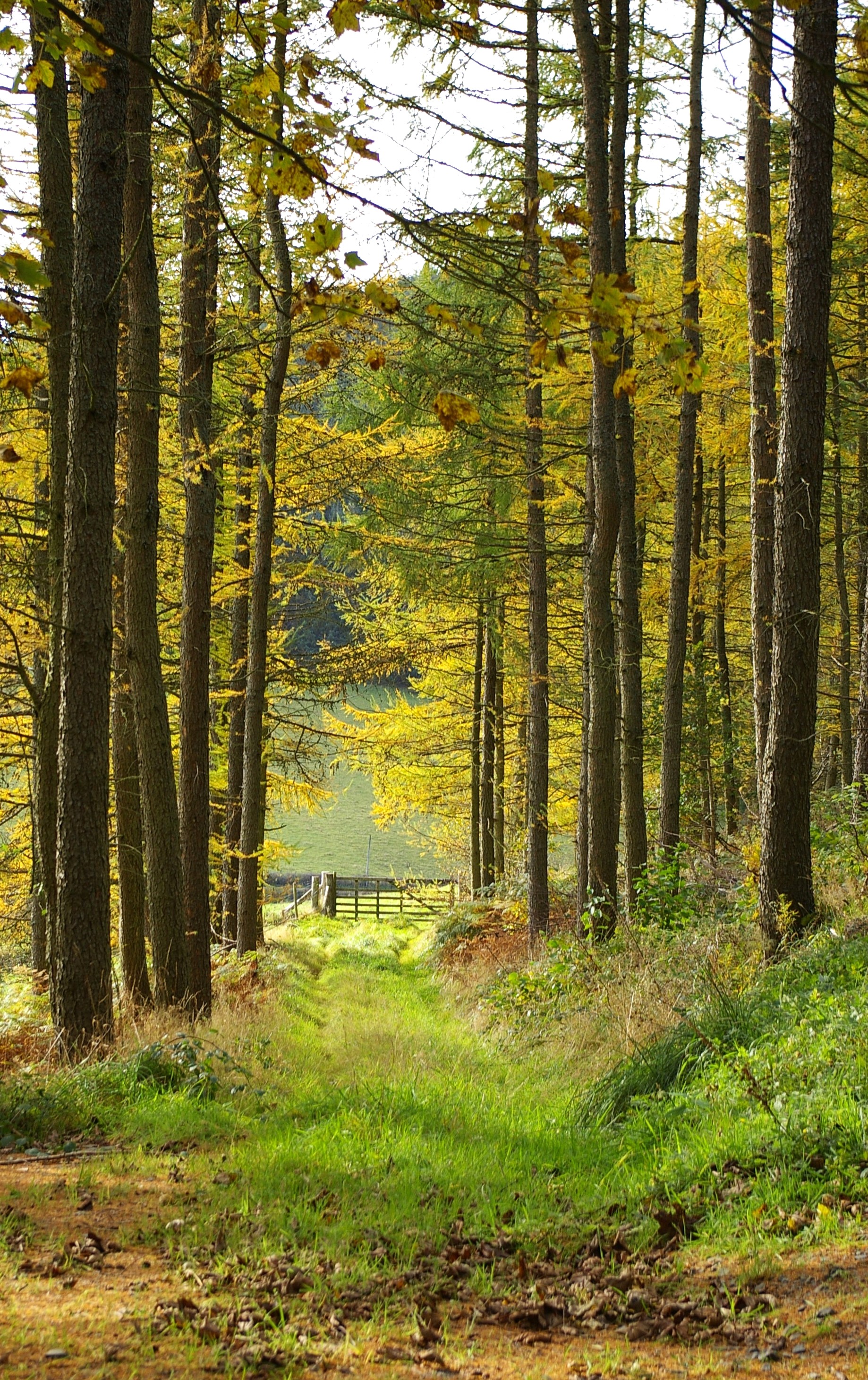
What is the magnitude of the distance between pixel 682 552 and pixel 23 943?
52.0 feet

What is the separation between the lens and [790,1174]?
4.13 metres

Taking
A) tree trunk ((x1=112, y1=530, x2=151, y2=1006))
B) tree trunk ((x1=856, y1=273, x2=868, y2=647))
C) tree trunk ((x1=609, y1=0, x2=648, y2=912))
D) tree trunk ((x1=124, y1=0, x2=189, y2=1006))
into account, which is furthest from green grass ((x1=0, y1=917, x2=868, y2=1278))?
tree trunk ((x1=856, y1=273, x2=868, y2=647))

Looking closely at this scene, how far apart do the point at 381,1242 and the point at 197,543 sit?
637 cm

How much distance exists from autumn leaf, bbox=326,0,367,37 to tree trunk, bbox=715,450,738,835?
43.7ft

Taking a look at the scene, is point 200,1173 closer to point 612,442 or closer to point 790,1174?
point 790,1174

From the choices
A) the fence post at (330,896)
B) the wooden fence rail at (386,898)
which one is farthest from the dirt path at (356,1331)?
the fence post at (330,896)

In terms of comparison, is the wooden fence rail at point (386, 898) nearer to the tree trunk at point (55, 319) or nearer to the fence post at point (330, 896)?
the fence post at point (330, 896)

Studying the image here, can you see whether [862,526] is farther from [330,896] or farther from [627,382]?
[330,896]

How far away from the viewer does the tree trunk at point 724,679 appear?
1575cm

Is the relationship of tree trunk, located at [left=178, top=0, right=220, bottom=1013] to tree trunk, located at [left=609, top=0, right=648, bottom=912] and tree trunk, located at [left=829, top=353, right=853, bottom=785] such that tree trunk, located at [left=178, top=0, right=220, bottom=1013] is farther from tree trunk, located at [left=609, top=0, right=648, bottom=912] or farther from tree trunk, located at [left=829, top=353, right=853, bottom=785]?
tree trunk, located at [left=829, top=353, right=853, bottom=785]

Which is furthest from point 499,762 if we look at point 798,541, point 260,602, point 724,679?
point 798,541

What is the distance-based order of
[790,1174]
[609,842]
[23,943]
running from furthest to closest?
[23,943] < [609,842] < [790,1174]

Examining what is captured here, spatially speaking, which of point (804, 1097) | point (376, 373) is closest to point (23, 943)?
point (376, 373)

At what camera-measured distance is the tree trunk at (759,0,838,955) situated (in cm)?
697
